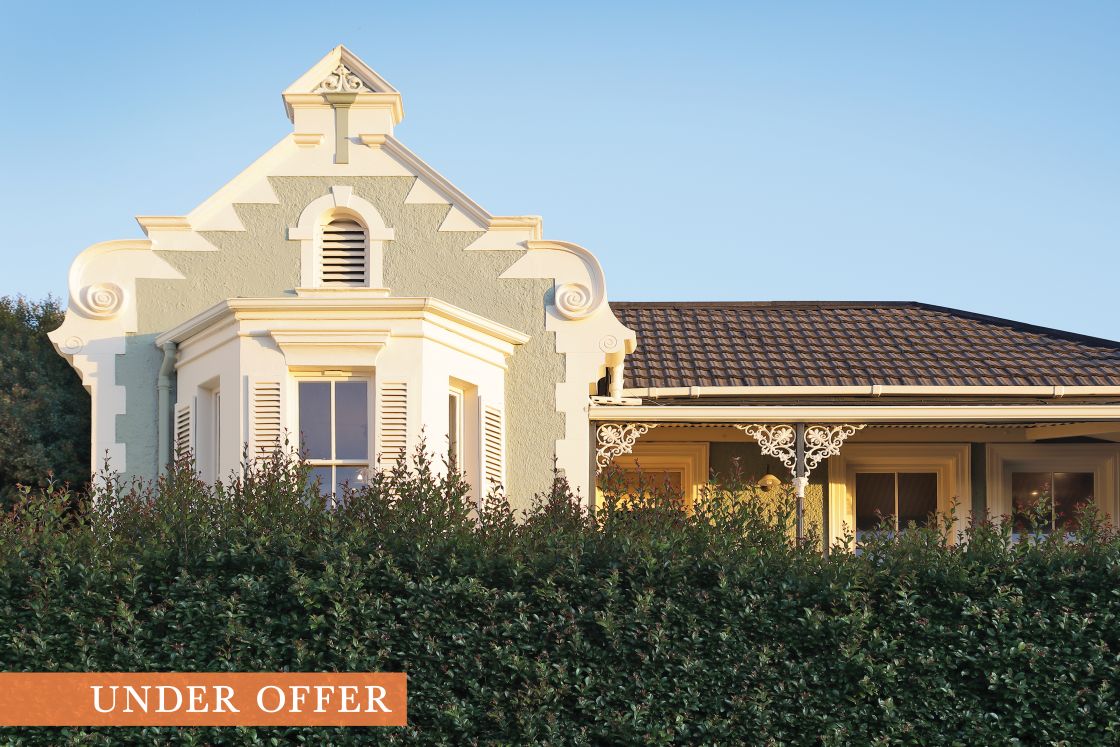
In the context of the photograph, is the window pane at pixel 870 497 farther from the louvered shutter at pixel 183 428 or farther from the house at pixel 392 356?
the louvered shutter at pixel 183 428

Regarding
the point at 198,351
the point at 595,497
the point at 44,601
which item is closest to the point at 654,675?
the point at 44,601

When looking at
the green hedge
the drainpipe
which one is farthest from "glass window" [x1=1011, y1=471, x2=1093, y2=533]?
the drainpipe

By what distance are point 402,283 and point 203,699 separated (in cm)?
543

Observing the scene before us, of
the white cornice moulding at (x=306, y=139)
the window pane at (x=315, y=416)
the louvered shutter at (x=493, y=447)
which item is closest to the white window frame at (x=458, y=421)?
the louvered shutter at (x=493, y=447)

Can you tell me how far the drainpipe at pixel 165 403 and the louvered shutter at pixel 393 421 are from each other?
2.28 metres

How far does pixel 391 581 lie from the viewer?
30.8 ft

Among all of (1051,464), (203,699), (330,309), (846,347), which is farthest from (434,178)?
(1051,464)

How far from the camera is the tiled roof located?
49.1ft

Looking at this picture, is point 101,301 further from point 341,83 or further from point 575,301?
point 575,301

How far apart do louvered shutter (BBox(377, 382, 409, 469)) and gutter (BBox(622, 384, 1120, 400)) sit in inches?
109

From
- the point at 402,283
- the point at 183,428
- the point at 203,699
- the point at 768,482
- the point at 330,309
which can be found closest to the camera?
the point at 203,699

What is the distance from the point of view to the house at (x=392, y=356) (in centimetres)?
1262

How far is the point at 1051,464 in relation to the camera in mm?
16297

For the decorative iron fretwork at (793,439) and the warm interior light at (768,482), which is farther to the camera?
the warm interior light at (768,482)
